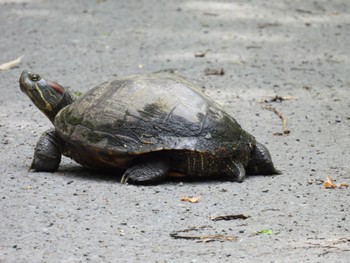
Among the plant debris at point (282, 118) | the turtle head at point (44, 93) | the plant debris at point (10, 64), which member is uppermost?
the turtle head at point (44, 93)

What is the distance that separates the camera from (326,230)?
4.93 meters

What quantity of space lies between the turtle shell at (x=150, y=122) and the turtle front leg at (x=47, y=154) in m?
0.11

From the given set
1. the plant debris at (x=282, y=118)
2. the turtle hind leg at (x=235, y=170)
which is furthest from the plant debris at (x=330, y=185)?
the plant debris at (x=282, y=118)

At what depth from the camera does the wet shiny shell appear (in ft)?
18.8

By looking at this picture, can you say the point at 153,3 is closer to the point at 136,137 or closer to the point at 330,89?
the point at 330,89

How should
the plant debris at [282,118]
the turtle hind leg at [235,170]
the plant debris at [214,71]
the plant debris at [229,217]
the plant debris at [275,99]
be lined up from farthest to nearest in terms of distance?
1. the plant debris at [214,71]
2. the plant debris at [275,99]
3. the plant debris at [282,118]
4. the turtle hind leg at [235,170]
5. the plant debris at [229,217]

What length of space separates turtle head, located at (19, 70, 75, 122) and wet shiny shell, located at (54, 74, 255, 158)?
45cm

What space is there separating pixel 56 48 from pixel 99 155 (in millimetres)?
4497

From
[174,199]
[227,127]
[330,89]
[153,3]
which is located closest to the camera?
[174,199]

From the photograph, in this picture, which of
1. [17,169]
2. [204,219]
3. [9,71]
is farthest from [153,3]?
[204,219]

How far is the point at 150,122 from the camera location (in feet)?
18.9

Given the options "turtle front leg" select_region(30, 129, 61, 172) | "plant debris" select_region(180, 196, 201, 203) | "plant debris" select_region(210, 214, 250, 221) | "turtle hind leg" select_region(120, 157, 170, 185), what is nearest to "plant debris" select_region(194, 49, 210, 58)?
"turtle front leg" select_region(30, 129, 61, 172)

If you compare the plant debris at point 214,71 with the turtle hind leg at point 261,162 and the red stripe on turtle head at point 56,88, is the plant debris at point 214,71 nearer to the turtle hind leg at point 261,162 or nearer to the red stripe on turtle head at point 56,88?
the red stripe on turtle head at point 56,88

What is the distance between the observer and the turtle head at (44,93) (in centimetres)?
643
